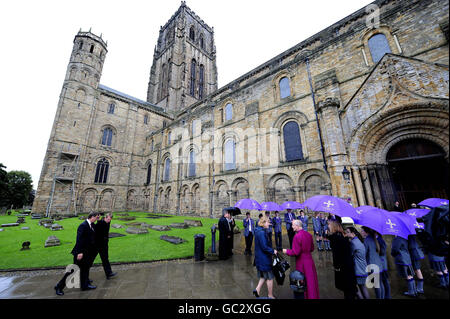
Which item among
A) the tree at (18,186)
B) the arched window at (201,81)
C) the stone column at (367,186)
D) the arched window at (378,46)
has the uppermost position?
the arched window at (201,81)

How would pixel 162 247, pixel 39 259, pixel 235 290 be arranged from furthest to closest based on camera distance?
pixel 162 247 < pixel 39 259 < pixel 235 290

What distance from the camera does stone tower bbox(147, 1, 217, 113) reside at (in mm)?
36812

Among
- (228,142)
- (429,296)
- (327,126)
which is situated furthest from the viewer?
(228,142)

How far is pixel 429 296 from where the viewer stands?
11.1 ft

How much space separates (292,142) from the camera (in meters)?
12.9

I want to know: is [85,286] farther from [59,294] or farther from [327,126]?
[327,126]

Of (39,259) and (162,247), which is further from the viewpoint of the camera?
(162,247)

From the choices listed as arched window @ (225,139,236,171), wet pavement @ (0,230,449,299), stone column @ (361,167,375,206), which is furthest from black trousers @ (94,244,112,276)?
arched window @ (225,139,236,171)

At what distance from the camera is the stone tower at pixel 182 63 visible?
1449 inches

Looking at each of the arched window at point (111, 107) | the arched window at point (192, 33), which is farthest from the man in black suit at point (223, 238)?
the arched window at point (192, 33)

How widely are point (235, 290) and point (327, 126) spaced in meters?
9.68

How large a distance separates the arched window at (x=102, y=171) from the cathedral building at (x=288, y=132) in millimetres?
193

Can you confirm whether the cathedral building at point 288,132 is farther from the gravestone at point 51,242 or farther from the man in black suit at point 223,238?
the gravestone at point 51,242
